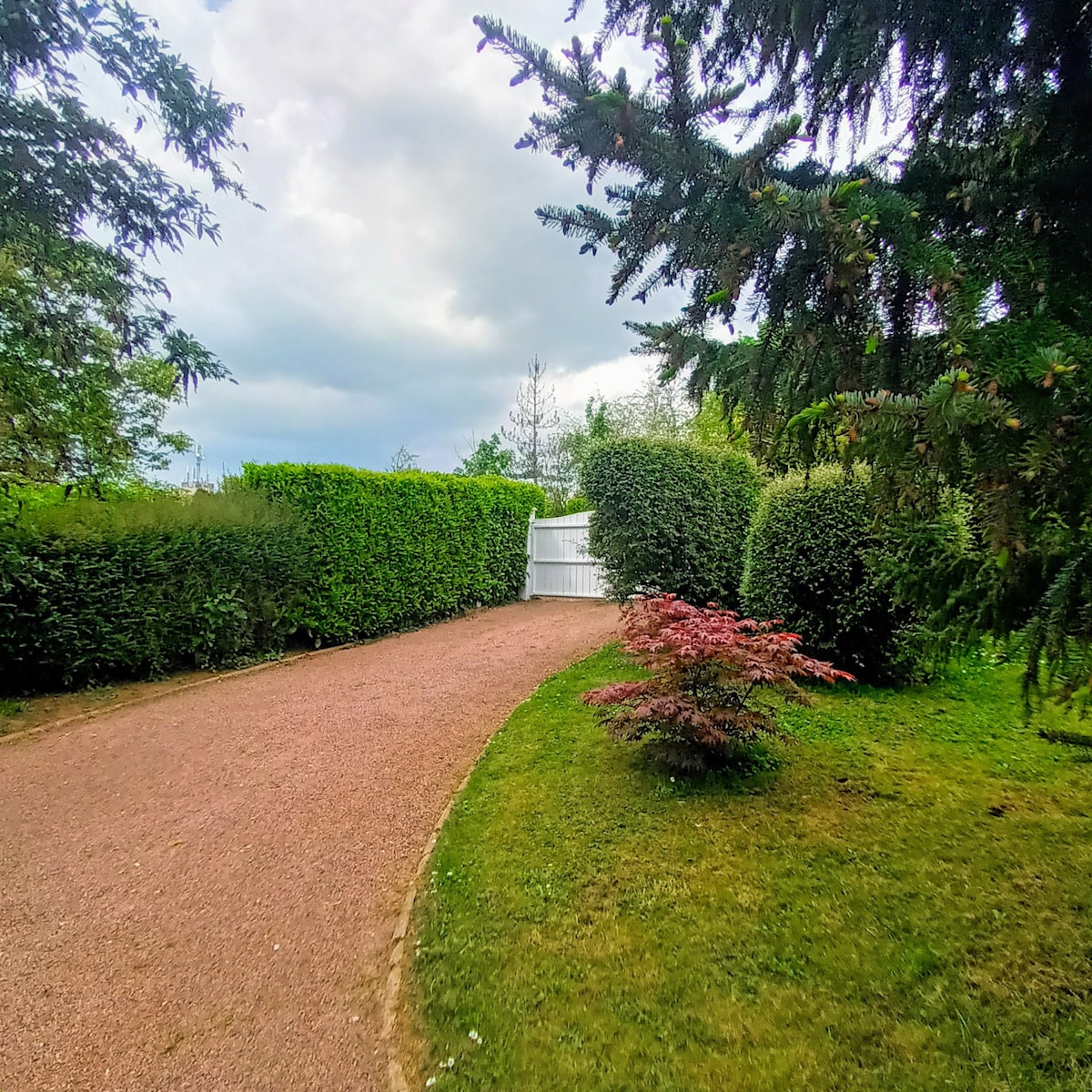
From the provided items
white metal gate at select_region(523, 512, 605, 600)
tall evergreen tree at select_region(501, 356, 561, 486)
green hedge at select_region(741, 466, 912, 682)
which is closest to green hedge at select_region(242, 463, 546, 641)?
white metal gate at select_region(523, 512, 605, 600)

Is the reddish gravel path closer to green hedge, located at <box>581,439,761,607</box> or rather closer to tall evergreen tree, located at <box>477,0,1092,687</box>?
green hedge, located at <box>581,439,761,607</box>

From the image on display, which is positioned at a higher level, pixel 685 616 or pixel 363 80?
pixel 363 80

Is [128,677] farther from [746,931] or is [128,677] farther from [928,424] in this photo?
[928,424]

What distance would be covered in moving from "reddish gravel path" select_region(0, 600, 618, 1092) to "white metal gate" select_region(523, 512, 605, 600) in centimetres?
553

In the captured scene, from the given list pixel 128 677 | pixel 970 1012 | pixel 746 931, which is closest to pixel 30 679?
pixel 128 677

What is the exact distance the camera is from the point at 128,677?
5.91 m

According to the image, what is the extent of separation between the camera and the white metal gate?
10906 millimetres

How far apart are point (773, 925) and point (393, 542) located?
7.00 metres

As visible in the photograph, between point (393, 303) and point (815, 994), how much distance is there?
27.2 ft

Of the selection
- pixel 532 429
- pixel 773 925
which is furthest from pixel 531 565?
pixel 773 925

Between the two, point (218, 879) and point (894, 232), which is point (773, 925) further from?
point (218, 879)

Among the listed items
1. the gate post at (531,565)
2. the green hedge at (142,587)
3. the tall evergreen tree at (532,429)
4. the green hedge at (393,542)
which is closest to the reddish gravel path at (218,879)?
the green hedge at (142,587)

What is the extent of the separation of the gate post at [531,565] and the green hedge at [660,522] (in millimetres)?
4699

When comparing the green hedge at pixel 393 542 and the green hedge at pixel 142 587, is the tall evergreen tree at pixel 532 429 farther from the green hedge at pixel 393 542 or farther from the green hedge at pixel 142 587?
the green hedge at pixel 142 587
